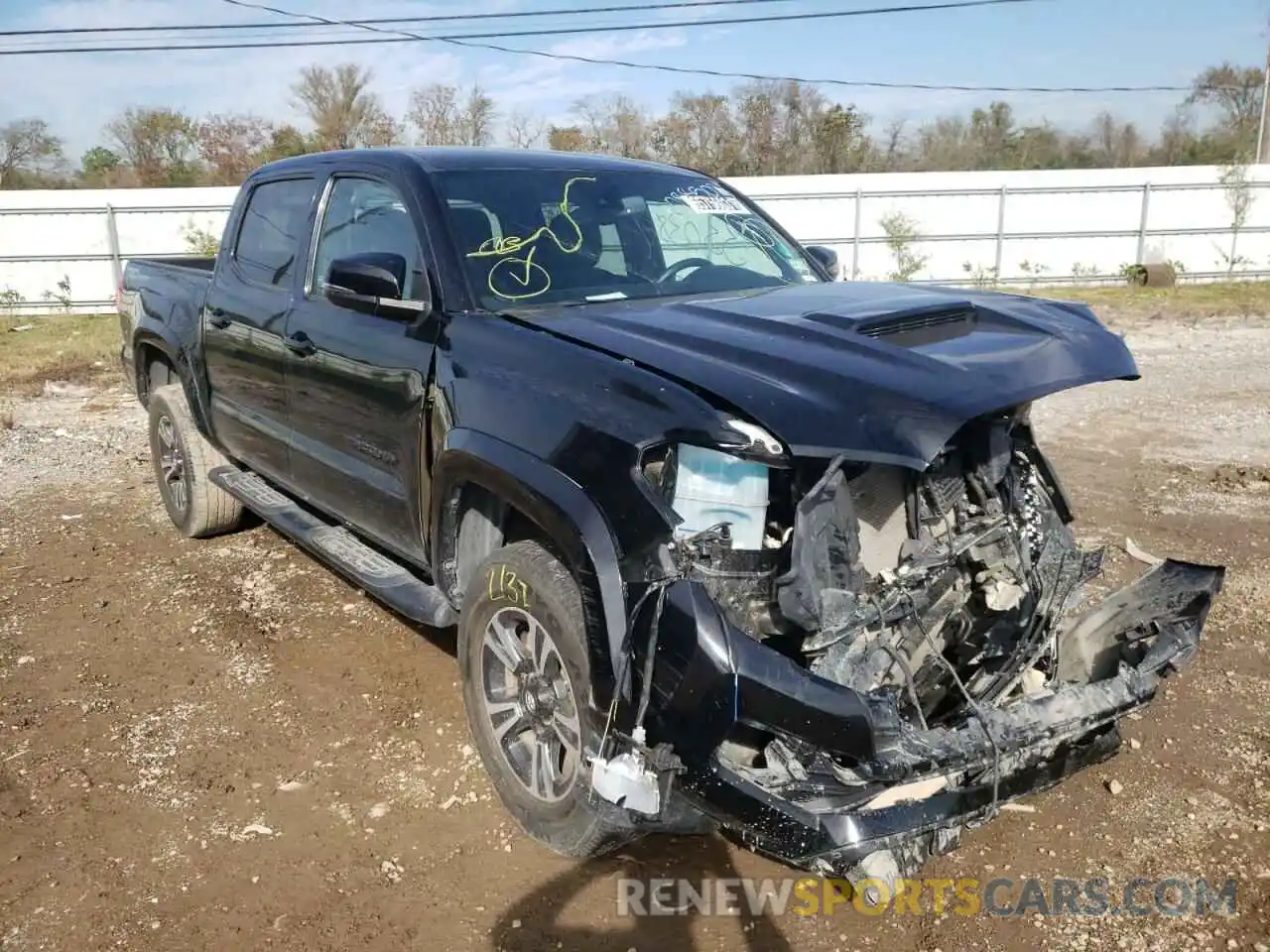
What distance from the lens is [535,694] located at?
2.97 m

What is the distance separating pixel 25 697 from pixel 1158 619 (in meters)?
4.20

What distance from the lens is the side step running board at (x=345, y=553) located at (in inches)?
138

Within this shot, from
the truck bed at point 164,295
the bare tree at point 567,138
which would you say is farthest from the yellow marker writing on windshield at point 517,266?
the bare tree at point 567,138

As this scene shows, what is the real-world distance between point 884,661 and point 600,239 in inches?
75.7

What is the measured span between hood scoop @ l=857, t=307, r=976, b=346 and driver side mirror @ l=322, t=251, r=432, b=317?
1461 millimetres

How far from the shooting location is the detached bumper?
2.26 m

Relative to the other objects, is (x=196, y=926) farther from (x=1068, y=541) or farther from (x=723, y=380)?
(x=1068, y=541)

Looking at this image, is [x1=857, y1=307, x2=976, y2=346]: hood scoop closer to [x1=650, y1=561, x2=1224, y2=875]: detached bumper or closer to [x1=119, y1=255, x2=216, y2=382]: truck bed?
[x1=650, y1=561, x2=1224, y2=875]: detached bumper

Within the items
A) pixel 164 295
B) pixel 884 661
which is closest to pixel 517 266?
pixel 884 661

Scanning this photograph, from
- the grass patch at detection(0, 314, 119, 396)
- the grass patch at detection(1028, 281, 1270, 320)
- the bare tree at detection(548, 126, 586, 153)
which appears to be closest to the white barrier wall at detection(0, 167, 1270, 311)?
the grass patch at detection(1028, 281, 1270, 320)

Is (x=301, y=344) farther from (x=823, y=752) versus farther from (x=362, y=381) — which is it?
(x=823, y=752)

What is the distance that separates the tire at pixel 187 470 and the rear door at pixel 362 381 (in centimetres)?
151

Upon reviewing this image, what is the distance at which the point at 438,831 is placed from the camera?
10.5 ft

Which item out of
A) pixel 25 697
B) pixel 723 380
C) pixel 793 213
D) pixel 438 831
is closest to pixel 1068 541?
pixel 723 380
